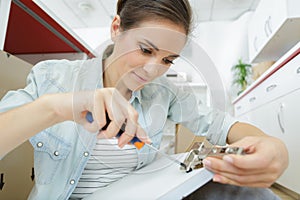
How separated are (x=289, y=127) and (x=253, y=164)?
34.3 inches

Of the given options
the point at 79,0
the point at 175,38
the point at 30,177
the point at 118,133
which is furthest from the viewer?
the point at 79,0

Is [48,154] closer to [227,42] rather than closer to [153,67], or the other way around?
[153,67]

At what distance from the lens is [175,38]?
488 millimetres

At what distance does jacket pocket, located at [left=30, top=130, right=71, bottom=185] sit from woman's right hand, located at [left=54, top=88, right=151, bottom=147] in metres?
0.20

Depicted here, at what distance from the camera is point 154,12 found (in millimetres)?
508

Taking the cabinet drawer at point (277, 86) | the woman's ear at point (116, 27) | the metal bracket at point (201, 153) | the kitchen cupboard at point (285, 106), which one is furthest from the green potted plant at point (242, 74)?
the metal bracket at point (201, 153)

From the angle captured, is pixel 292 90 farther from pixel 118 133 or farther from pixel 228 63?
pixel 228 63

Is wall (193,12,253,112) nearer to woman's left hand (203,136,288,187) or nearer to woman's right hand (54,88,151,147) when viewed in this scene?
woman's left hand (203,136,288,187)

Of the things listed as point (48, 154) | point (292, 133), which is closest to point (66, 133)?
point (48, 154)

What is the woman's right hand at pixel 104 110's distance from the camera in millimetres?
318

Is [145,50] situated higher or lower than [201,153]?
higher

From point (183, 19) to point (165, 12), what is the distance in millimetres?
54

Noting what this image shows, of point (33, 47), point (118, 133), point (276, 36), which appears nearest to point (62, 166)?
point (118, 133)

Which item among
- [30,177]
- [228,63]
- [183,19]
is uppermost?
[228,63]
